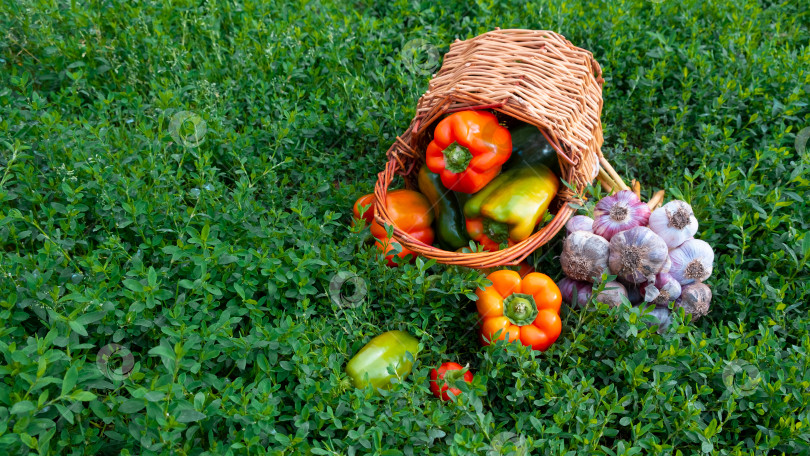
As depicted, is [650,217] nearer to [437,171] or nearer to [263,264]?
[437,171]

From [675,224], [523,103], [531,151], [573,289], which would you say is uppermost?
[523,103]

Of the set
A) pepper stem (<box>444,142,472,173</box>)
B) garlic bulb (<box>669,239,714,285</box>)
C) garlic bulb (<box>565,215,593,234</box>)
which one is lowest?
garlic bulb (<box>669,239,714,285</box>)

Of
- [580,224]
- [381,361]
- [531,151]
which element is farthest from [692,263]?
[381,361]

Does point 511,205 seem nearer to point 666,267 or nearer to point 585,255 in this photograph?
point 585,255

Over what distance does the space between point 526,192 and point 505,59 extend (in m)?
0.71

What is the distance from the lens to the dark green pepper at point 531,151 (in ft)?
11.8

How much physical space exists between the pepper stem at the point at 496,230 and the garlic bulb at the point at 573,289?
397mm

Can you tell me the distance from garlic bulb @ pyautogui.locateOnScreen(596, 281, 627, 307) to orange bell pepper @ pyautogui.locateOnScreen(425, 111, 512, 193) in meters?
0.83

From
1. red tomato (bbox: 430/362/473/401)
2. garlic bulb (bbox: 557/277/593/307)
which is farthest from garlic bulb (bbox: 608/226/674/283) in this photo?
red tomato (bbox: 430/362/473/401)

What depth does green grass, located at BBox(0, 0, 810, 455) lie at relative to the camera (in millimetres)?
2600

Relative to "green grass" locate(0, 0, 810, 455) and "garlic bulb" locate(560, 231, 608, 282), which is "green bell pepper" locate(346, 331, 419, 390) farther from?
"garlic bulb" locate(560, 231, 608, 282)

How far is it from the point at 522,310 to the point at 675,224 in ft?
2.91

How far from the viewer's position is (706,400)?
2.97 m

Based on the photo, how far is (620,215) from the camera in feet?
11.1
